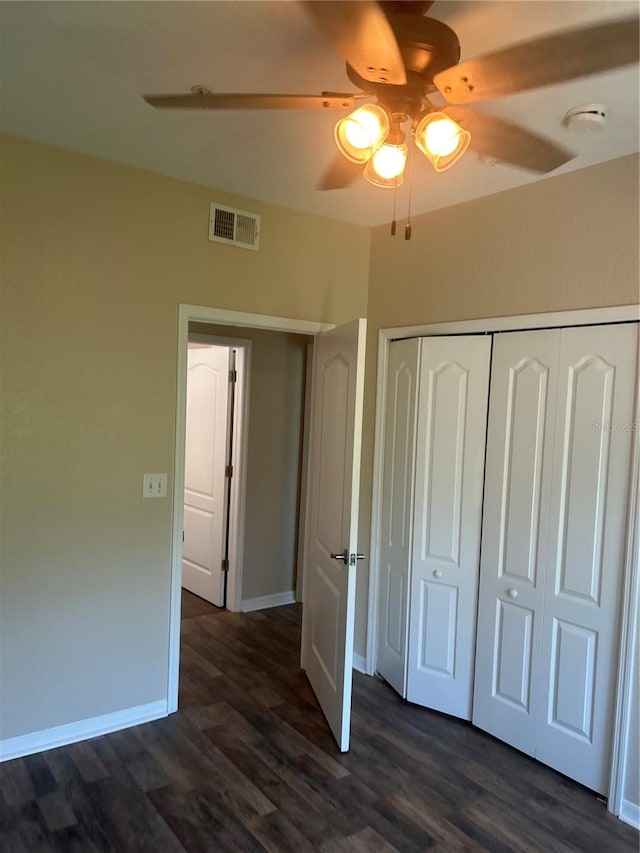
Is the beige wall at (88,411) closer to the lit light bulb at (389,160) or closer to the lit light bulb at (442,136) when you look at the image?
the lit light bulb at (389,160)

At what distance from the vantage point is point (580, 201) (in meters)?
2.56

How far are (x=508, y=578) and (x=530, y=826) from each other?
3.29 ft

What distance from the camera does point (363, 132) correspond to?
1530 millimetres

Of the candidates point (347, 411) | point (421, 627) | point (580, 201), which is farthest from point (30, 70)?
point (421, 627)

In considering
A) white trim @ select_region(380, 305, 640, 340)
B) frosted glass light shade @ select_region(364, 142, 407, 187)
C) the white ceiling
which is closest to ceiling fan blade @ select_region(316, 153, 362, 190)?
frosted glass light shade @ select_region(364, 142, 407, 187)

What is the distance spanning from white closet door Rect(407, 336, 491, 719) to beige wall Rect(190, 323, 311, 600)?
1734mm

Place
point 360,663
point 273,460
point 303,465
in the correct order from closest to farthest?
point 360,663 → point 273,460 → point 303,465

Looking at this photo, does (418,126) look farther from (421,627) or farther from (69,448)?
(421,627)

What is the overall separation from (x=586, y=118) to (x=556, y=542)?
1.72 meters

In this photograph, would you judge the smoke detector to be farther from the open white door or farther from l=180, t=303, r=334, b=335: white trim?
l=180, t=303, r=334, b=335: white trim

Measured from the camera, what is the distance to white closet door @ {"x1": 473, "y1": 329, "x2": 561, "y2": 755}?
8.88ft

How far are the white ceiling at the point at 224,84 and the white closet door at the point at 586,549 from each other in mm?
894

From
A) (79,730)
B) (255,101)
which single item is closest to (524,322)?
(255,101)

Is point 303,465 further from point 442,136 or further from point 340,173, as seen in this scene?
point 442,136
